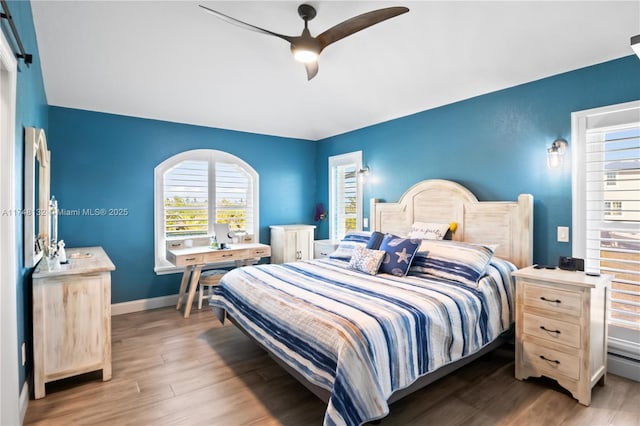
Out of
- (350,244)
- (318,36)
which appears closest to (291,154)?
(350,244)

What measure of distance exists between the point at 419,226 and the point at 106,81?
3.76 metres

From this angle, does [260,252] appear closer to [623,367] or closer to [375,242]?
[375,242]

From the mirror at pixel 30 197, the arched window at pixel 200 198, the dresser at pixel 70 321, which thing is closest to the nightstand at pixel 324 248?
the arched window at pixel 200 198

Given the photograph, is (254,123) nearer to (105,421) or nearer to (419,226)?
(419,226)

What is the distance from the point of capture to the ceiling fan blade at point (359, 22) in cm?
209

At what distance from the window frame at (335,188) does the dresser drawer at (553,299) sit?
102 inches

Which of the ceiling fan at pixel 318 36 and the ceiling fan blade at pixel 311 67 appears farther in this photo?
the ceiling fan blade at pixel 311 67

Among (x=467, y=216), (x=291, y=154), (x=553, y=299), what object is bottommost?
(x=553, y=299)

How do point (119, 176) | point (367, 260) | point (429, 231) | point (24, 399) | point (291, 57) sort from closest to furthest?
point (24, 399) → point (367, 260) → point (291, 57) → point (429, 231) → point (119, 176)

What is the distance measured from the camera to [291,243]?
16.3 ft

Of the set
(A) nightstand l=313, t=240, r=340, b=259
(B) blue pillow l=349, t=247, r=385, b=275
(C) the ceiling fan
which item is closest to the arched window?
(A) nightstand l=313, t=240, r=340, b=259

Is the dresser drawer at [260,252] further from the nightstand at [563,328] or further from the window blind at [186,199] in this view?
the nightstand at [563,328]

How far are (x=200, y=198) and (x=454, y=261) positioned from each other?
11.3 feet

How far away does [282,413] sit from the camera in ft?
6.98
